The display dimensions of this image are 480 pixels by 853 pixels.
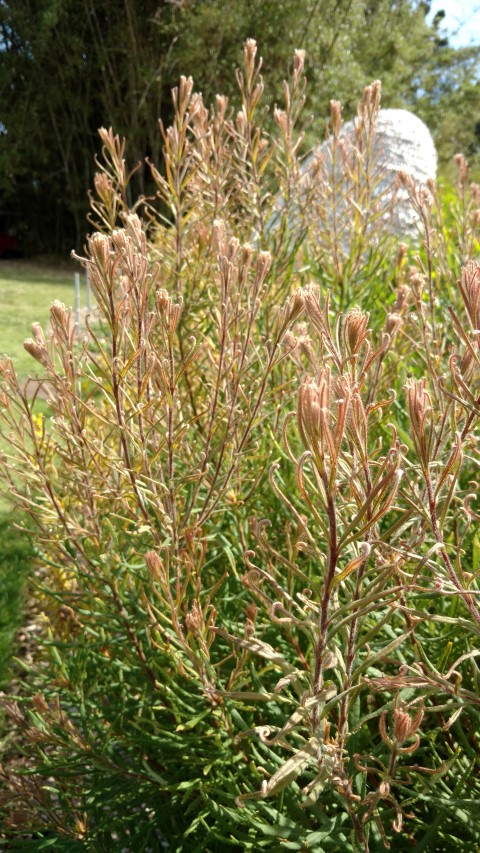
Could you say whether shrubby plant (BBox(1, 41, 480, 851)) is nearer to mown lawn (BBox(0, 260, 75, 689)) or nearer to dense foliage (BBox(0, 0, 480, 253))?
mown lawn (BBox(0, 260, 75, 689))

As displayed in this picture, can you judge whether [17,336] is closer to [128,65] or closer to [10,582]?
[10,582]

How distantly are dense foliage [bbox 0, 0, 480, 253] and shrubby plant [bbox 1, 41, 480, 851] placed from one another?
16.6m

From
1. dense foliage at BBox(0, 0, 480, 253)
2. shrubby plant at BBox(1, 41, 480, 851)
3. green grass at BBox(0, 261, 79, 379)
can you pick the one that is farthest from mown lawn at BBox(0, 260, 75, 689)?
dense foliage at BBox(0, 0, 480, 253)

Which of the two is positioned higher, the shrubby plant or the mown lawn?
the shrubby plant

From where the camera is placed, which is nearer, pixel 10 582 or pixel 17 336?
pixel 10 582

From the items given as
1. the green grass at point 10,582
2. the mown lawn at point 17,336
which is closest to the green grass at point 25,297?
the mown lawn at point 17,336

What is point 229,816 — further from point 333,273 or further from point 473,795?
point 333,273

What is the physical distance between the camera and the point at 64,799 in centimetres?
172

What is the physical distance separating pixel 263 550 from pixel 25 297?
48.8 feet

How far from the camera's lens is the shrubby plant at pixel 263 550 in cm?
75

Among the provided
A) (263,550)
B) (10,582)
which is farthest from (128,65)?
(263,550)

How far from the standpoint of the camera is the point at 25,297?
14758 mm

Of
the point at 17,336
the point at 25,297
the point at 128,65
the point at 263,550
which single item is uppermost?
the point at 128,65

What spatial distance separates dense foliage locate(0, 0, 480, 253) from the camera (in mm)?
18141
